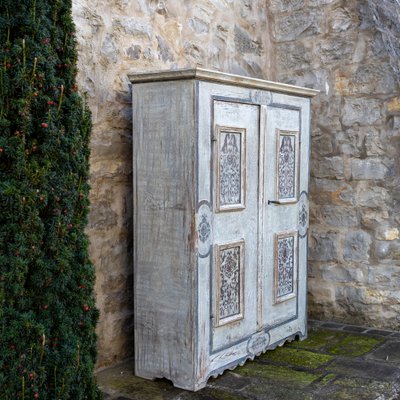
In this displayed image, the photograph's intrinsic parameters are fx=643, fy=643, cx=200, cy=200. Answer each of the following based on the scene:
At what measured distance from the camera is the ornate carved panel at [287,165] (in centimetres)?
402

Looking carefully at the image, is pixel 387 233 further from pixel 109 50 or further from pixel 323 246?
pixel 109 50

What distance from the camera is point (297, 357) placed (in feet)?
13.0

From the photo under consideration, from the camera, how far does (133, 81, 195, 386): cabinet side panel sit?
3.35 m

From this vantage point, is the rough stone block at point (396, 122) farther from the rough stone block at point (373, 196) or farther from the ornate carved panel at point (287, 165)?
the ornate carved panel at point (287, 165)

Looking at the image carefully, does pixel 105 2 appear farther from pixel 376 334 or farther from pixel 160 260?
pixel 376 334

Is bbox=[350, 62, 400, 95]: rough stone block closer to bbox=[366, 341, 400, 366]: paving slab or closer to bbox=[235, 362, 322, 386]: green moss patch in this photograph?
bbox=[366, 341, 400, 366]: paving slab

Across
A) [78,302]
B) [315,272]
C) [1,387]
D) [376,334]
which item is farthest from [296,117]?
[1,387]

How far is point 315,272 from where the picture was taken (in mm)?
4824

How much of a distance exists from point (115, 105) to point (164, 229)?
31.3 inches

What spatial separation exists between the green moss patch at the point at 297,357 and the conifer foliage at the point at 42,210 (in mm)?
1381

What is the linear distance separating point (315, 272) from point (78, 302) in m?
2.39

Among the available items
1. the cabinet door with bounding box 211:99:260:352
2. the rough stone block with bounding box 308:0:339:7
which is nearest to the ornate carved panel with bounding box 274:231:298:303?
the cabinet door with bounding box 211:99:260:352

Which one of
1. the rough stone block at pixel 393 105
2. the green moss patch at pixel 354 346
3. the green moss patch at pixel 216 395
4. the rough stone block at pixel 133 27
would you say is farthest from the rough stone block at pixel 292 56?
the green moss patch at pixel 216 395

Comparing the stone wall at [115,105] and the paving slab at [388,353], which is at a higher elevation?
the stone wall at [115,105]
